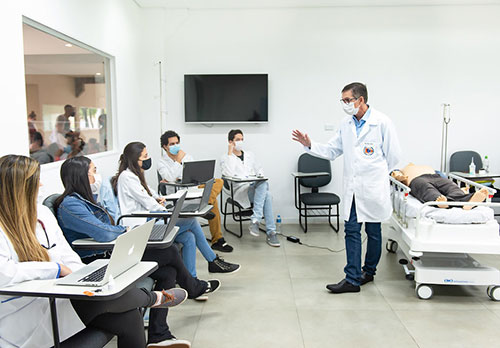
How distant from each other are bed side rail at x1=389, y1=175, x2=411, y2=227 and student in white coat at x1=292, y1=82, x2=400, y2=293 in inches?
11.4

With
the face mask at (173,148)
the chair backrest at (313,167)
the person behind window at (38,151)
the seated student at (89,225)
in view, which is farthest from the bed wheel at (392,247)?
the person behind window at (38,151)

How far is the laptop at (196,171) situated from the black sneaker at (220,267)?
1.02m

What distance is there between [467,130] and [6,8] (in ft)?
18.3

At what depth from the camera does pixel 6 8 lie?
295 cm

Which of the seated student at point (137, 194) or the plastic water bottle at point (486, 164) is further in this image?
the plastic water bottle at point (486, 164)

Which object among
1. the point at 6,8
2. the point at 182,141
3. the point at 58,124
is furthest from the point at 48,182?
the point at 182,141

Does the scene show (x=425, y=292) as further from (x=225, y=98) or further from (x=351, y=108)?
(x=225, y=98)

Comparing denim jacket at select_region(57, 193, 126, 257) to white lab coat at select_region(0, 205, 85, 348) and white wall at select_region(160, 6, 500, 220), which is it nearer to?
white lab coat at select_region(0, 205, 85, 348)

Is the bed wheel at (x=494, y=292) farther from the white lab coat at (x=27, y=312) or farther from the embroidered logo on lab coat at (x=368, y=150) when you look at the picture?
the white lab coat at (x=27, y=312)

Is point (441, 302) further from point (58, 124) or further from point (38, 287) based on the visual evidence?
point (58, 124)

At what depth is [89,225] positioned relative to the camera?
258cm

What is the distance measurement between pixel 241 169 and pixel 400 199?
215cm

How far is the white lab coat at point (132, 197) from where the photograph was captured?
137 inches

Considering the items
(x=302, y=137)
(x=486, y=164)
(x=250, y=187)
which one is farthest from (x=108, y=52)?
(x=486, y=164)
